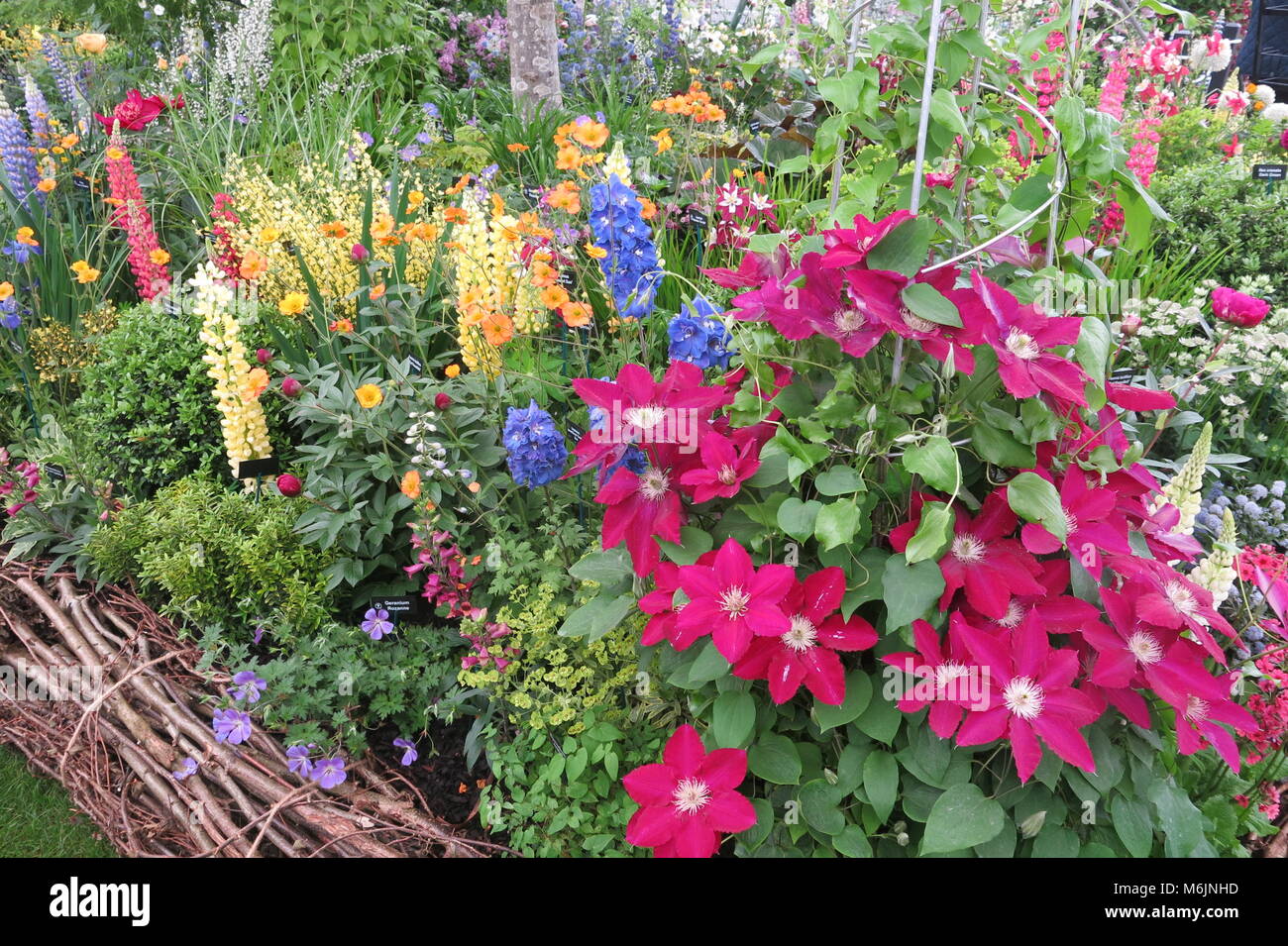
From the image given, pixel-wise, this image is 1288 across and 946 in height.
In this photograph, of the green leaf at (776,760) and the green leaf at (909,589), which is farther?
the green leaf at (776,760)

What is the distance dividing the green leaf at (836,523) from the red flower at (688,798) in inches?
14.2

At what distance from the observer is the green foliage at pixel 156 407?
7.59 ft

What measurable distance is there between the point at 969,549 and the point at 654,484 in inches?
18.3

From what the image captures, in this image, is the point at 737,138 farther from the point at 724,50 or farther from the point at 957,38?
the point at 957,38

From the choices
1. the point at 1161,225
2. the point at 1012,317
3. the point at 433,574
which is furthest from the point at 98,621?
the point at 1161,225

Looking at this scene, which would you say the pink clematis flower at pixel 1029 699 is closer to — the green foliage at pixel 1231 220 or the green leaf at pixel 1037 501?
the green leaf at pixel 1037 501

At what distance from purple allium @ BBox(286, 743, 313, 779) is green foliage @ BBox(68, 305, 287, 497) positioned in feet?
2.94

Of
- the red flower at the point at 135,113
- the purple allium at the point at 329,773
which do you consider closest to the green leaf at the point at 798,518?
the purple allium at the point at 329,773

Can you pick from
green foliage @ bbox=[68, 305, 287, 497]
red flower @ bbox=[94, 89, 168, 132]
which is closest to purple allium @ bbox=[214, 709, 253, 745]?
green foliage @ bbox=[68, 305, 287, 497]

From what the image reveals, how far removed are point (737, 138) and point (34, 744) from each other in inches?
115

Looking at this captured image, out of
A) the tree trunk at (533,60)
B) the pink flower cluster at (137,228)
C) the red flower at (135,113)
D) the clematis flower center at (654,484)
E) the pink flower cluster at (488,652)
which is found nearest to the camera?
the clematis flower center at (654,484)

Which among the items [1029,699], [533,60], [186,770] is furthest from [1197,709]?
[533,60]

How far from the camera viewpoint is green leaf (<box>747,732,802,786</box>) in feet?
4.25
